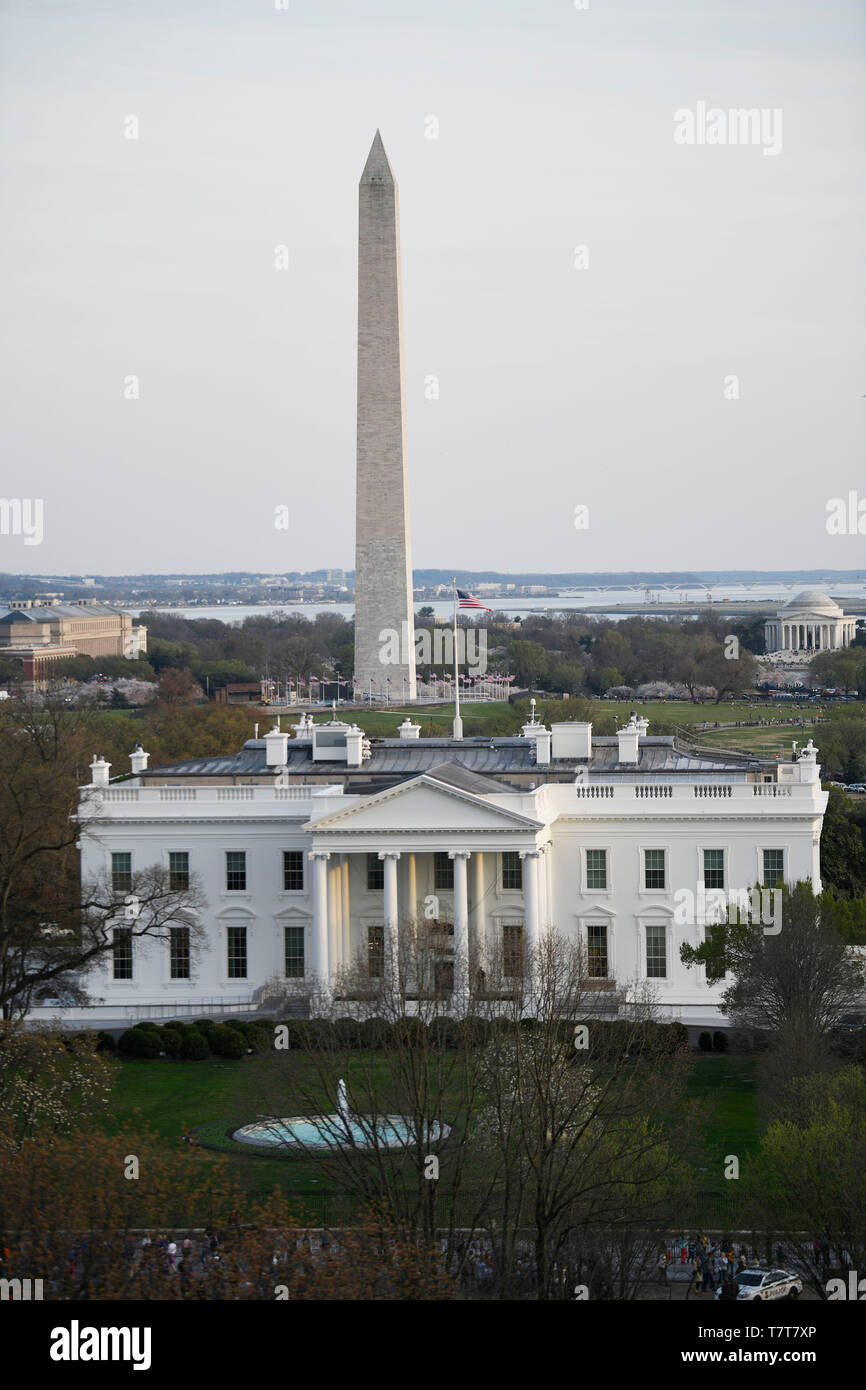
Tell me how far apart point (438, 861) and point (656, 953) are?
6.67 metres

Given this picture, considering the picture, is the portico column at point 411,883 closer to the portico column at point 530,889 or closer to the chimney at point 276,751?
the portico column at point 530,889

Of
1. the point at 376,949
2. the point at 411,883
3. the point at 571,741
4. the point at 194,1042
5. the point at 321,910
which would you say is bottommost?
the point at 194,1042

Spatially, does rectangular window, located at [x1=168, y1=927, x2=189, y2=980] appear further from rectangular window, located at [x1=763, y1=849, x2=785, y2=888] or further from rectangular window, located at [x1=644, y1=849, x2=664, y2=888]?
rectangular window, located at [x1=763, y1=849, x2=785, y2=888]

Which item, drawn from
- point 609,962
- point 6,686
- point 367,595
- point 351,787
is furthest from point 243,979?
point 6,686

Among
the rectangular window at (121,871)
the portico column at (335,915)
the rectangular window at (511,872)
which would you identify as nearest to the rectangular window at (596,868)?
the rectangular window at (511,872)

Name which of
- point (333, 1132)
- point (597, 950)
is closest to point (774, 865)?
point (597, 950)

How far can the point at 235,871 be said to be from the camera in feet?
203

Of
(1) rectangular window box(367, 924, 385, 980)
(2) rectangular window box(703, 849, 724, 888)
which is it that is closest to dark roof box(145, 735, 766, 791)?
(2) rectangular window box(703, 849, 724, 888)

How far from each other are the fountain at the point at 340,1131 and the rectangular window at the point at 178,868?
16869 millimetres

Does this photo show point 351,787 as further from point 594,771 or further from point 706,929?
point 706,929

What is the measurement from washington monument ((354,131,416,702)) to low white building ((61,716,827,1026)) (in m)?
53.7

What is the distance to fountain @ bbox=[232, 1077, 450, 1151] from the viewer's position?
36.0 metres

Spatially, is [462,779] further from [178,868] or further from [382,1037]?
[382,1037]
